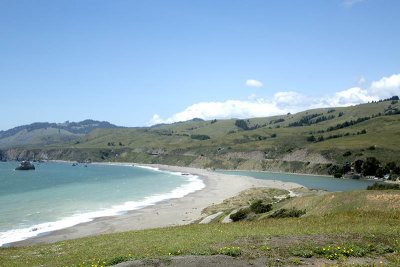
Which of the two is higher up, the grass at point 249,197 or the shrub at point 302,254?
the shrub at point 302,254

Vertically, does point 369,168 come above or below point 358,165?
below

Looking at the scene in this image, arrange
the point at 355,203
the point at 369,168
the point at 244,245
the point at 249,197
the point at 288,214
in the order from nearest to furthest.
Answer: the point at 244,245 → the point at 355,203 → the point at 288,214 → the point at 249,197 → the point at 369,168

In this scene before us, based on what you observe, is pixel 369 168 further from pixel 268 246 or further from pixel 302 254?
pixel 302 254

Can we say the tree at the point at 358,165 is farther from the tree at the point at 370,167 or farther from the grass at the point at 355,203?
the grass at the point at 355,203

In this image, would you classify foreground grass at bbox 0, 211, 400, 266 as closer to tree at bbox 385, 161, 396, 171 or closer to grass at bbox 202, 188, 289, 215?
grass at bbox 202, 188, 289, 215

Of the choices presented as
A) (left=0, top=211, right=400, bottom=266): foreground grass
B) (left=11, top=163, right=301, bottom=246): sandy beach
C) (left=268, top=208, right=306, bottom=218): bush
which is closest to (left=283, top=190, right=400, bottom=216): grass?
(left=268, top=208, right=306, bottom=218): bush

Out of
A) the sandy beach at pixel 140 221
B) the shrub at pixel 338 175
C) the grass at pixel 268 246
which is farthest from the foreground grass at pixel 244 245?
the shrub at pixel 338 175

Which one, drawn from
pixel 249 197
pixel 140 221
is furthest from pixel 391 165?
pixel 140 221

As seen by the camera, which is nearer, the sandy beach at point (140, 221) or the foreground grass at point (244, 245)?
the foreground grass at point (244, 245)

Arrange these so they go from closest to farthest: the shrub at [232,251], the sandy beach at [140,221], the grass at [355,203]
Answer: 1. the shrub at [232,251]
2. the grass at [355,203]
3. the sandy beach at [140,221]

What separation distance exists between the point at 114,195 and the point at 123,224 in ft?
133

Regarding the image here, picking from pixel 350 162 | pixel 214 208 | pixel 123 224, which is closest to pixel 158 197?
pixel 214 208

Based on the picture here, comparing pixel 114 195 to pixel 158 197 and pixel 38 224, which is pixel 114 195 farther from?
pixel 38 224

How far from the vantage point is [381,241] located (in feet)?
61.8
